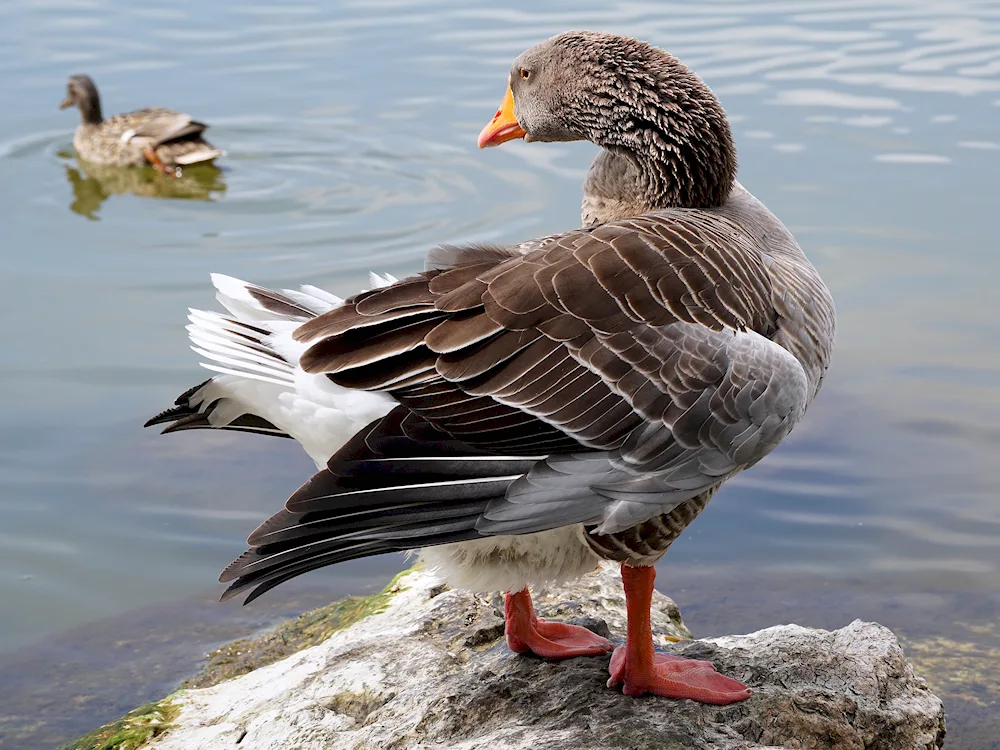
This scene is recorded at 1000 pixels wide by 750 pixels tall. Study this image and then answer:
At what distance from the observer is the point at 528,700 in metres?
3.74

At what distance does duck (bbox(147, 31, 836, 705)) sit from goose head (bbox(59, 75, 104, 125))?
31.3 ft

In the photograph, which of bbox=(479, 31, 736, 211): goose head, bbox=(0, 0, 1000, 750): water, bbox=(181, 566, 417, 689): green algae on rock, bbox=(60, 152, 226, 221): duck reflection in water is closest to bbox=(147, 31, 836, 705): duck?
bbox=(479, 31, 736, 211): goose head

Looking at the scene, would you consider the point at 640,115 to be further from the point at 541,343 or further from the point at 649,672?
the point at 649,672

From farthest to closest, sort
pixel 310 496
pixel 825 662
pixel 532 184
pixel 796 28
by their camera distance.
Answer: pixel 796 28 → pixel 532 184 → pixel 825 662 → pixel 310 496

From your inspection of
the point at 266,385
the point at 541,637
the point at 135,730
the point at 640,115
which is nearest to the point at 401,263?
the point at 640,115

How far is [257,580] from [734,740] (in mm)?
1488

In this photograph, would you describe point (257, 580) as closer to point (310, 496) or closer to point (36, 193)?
point (310, 496)

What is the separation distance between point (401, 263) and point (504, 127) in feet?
15.3

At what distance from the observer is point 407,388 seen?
11.0 ft

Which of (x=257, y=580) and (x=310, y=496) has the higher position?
(x=310, y=496)

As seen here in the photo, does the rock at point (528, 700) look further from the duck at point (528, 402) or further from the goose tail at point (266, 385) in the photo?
the goose tail at point (266, 385)

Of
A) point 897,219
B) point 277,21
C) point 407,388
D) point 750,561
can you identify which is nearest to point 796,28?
point 897,219

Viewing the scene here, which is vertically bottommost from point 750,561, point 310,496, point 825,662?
point 750,561

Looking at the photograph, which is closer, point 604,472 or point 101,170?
point 604,472
